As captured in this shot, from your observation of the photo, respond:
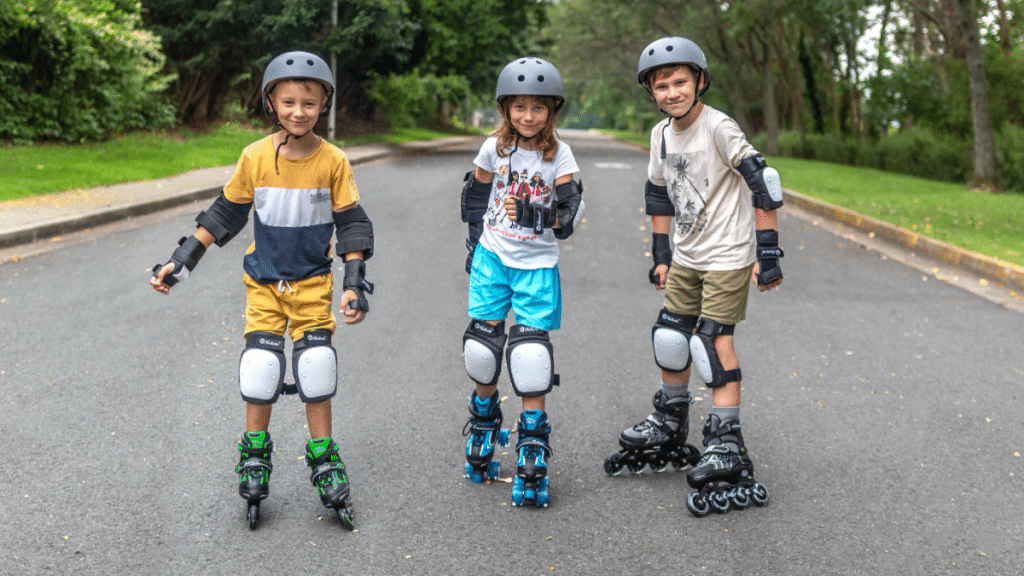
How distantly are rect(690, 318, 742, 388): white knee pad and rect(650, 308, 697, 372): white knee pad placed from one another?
93mm

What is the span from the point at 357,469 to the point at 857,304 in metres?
4.91

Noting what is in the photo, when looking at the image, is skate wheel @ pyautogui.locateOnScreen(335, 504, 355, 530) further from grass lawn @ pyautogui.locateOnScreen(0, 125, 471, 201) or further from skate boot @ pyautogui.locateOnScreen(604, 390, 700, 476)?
grass lawn @ pyautogui.locateOnScreen(0, 125, 471, 201)

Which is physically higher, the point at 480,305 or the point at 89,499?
the point at 480,305

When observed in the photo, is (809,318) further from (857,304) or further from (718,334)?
(718,334)

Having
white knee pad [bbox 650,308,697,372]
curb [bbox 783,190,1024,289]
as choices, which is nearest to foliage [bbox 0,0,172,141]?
curb [bbox 783,190,1024,289]

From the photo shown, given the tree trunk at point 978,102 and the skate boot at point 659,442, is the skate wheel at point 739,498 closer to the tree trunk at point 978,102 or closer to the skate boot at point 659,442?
the skate boot at point 659,442

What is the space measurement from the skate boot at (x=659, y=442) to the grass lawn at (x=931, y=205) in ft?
20.7

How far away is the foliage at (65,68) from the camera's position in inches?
638

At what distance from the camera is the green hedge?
16.5 meters

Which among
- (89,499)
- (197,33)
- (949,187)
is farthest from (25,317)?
(197,33)

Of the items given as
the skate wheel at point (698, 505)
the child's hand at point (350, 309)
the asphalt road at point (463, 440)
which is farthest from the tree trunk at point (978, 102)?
the child's hand at point (350, 309)

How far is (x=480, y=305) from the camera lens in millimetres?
3924

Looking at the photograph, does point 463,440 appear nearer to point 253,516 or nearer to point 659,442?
point 659,442

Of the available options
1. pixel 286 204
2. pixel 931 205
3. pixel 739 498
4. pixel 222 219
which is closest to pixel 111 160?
pixel 931 205
